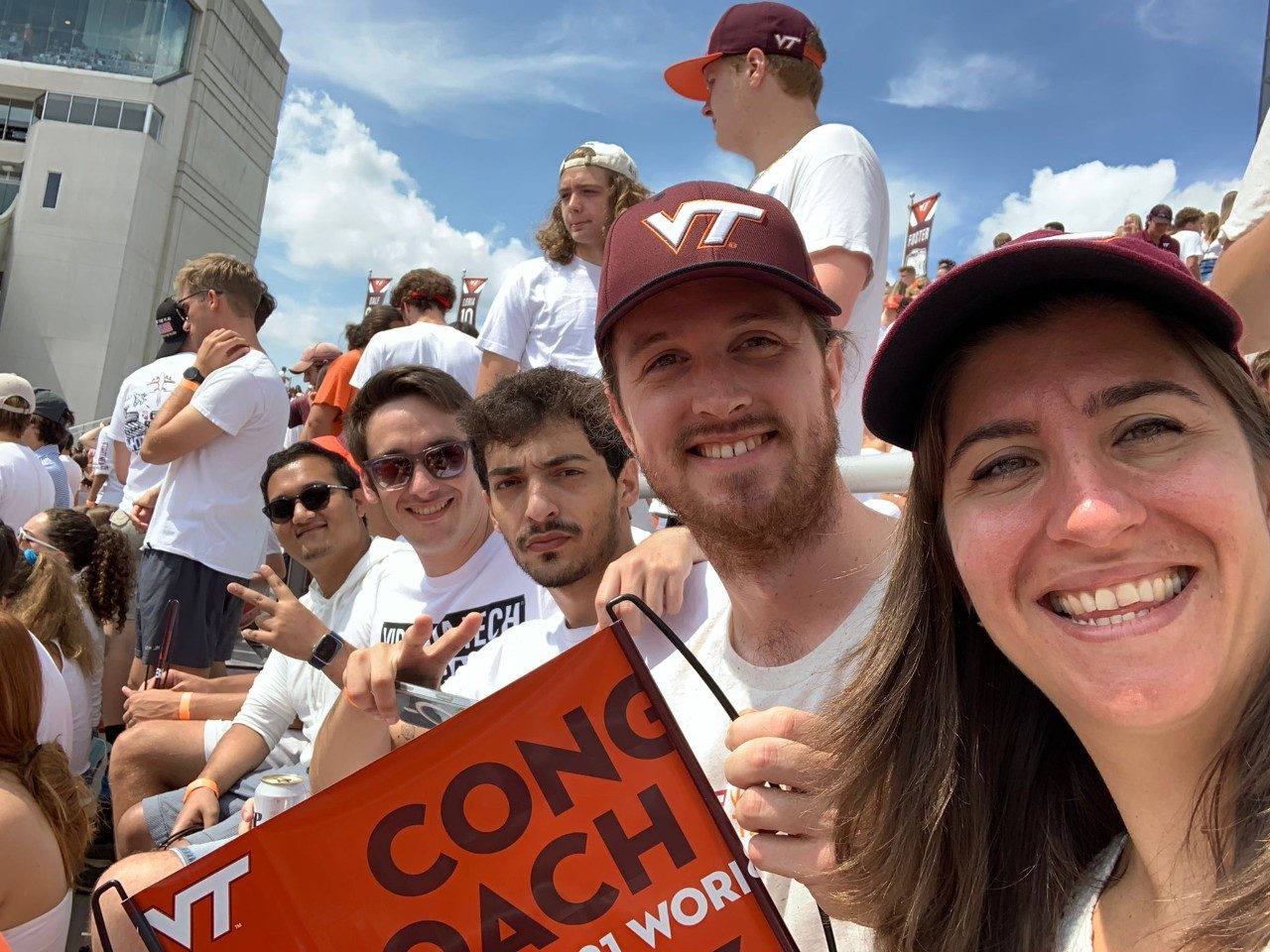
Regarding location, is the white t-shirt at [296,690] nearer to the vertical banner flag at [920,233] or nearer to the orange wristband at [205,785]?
the orange wristband at [205,785]

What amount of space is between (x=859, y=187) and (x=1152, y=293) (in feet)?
6.13

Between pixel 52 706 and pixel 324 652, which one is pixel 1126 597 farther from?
pixel 52 706

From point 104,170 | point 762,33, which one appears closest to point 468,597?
point 762,33

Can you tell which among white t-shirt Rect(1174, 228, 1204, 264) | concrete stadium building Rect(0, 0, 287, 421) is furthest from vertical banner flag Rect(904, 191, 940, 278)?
concrete stadium building Rect(0, 0, 287, 421)

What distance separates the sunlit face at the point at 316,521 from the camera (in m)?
4.11

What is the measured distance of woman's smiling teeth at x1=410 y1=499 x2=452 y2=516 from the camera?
3609 mm

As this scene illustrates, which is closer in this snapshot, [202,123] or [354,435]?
[354,435]

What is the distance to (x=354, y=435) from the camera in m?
3.92

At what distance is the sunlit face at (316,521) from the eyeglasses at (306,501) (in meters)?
0.01

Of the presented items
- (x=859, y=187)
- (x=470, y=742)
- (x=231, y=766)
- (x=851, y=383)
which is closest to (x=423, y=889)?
(x=470, y=742)

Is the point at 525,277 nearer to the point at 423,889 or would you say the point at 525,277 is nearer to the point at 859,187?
the point at 859,187

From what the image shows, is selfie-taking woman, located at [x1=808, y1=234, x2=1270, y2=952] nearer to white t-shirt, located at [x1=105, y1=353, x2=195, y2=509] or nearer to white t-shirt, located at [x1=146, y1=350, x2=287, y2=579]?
white t-shirt, located at [x1=146, y1=350, x2=287, y2=579]

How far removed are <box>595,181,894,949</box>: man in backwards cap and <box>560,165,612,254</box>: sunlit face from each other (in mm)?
2310

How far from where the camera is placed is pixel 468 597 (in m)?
3.51
